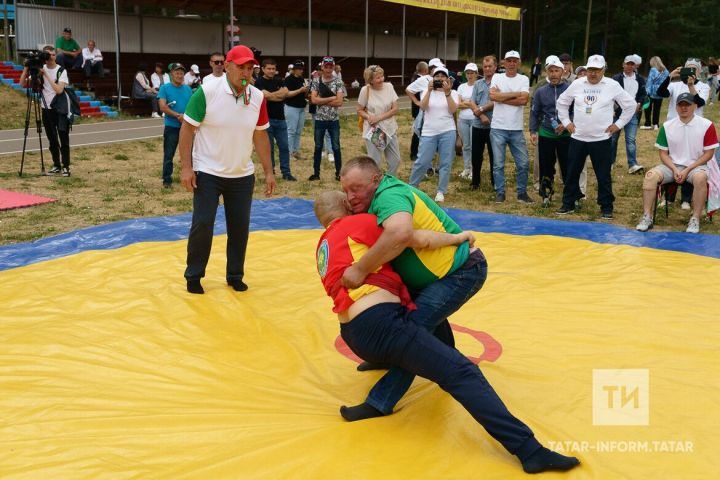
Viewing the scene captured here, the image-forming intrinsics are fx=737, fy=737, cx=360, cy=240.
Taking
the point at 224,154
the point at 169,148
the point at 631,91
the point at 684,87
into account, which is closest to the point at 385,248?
the point at 224,154

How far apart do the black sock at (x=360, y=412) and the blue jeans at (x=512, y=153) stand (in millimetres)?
6387

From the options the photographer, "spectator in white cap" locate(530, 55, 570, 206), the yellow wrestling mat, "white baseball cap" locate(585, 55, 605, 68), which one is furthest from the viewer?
the photographer

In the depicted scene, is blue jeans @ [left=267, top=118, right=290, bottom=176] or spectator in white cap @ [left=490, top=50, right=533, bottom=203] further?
blue jeans @ [left=267, top=118, right=290, bottom=176]

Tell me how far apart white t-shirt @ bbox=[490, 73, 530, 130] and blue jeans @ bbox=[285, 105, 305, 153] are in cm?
424

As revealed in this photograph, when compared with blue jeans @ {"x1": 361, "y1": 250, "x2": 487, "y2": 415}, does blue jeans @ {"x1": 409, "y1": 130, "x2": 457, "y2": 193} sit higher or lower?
higher

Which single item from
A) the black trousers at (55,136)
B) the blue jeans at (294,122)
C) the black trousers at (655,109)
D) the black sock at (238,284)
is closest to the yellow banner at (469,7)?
the black trousers at (655,109)

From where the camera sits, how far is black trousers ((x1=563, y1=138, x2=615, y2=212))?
852 cm

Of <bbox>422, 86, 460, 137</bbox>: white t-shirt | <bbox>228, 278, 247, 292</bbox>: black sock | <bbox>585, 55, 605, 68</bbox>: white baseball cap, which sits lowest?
<bbox>228, 278, 247, 292</bbox>: black sock

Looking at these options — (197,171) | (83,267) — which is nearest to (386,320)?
(197,171)

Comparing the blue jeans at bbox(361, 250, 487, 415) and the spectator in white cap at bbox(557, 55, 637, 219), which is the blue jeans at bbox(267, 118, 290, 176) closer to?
the spectator in white cap at bbox(557, 55, 637, 219)

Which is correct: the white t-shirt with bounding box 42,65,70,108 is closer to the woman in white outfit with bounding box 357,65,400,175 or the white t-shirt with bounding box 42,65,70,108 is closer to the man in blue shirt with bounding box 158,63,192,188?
the man in blue shirt with bounding box 158,63,192,188

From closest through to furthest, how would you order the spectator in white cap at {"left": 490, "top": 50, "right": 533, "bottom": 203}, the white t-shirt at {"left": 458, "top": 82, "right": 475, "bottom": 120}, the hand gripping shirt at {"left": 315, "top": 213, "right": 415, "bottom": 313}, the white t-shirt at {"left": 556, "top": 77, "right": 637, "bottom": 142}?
the hand gripping shirt at {"left": 315, "top": 213, "right": 415, "bottom": 313}, the white t-shirt at {"left": 556, "top": 77, "right": 637, "bottom": 142}, the spectator in white cap at {"left": 490, "top": 50, "right": 533, "bottom": 203}, the white t-shirt at {"left": 458, "top": 82, "right": 475, "bottom": 120}

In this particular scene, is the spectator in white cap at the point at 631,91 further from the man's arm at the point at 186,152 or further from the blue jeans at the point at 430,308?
the blue jeans at the point at 430,308

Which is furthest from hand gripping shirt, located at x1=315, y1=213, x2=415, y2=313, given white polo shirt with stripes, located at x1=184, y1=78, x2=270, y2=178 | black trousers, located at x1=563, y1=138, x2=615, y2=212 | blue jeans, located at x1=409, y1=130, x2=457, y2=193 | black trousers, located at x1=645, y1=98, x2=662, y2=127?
black trousers, located at x1=645, y1=98, x2=662, y2=127
